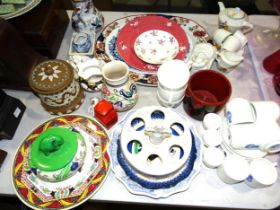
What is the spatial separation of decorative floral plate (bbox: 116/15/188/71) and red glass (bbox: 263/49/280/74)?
25cm

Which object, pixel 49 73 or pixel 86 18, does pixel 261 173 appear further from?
pixel 86 18

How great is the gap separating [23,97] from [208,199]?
0.59 meters

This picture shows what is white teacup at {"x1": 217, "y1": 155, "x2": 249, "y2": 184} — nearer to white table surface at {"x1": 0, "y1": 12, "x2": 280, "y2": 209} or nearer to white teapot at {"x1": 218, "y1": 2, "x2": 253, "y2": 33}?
white table surface at {"x1": 0, "y1": 12, "x2": 280, "y2": 209}

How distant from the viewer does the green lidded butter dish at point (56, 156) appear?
59 cm

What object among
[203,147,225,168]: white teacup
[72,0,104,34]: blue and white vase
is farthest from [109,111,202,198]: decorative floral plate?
[72,0,104,34]: blue and white vase

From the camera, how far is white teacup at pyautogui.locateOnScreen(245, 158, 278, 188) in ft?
1.95

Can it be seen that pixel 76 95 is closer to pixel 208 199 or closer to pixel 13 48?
pixel 13 48

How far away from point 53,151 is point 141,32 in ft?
1.54

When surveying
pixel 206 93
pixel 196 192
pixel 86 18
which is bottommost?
pixel 196 192

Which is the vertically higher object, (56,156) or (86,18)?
(86,18)

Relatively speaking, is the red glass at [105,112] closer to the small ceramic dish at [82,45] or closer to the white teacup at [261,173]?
the small ceramic dish at [82,45]

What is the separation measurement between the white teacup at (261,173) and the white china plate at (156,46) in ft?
1.24

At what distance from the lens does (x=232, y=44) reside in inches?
29.8

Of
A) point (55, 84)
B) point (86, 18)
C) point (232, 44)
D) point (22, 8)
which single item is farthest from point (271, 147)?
point (22, 8)
